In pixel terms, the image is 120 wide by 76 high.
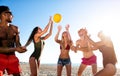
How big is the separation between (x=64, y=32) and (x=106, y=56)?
14.7 ft

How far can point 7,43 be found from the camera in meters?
11.4

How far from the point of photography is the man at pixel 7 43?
11.2 meters

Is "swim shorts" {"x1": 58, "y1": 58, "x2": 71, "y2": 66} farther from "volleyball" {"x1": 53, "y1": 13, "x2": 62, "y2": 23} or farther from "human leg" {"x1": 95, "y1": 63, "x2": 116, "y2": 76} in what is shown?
"human leg" {"x1": 95, "y1": 63, "x2": 116, "y2": 76}

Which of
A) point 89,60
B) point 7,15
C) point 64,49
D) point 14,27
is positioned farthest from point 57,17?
point 7,15

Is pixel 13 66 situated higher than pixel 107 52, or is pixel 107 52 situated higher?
pixel 107 52

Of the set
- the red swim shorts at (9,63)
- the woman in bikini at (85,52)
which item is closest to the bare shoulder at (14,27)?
the red swim shorts at (9,63)

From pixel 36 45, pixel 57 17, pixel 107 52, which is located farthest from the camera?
pixel 57 17

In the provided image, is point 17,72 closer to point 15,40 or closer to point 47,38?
point 15,40

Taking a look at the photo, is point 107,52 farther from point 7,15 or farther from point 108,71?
point 7,15

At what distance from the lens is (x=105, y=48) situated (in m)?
11.9

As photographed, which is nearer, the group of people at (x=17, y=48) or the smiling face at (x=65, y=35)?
the group of people at (x=17, y=48)

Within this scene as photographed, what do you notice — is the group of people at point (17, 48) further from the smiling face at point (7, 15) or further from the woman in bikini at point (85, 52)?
the woman in bikini at point (85, 52)

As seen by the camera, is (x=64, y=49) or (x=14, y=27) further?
(x=64, y=49)

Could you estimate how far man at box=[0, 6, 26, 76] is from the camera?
11.2m
